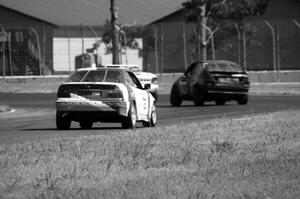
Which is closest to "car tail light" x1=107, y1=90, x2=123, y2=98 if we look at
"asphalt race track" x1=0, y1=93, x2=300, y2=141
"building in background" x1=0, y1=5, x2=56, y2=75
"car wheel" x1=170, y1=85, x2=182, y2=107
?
"asphalt race track" x1=0, y1=93, x2=300, y2=141

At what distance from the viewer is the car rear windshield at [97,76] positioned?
21203 millimetres

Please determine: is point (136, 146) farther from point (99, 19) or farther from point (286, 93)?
point (99, 19)

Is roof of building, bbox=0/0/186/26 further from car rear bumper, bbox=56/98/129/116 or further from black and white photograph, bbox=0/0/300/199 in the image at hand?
car rear bumper, bbox=56/98/129/116

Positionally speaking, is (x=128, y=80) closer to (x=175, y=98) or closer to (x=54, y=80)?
(x=175, y=98)

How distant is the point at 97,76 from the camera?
21.3 meters

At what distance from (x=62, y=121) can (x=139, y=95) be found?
5.82ft

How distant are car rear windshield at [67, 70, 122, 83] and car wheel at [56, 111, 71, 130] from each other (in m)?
0.75

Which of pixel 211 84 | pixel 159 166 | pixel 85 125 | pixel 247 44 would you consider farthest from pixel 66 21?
pixel 159 166

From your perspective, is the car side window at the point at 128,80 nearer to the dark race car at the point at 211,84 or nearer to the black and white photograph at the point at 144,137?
the black and white photograph at the point at 144,137

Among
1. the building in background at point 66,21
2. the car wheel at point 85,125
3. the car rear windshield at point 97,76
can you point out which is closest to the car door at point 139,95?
the car rear windshield at point 97,76

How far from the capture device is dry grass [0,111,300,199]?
9844 millimetres

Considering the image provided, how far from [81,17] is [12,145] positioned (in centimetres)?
5105

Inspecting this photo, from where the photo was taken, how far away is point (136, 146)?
14672 millimetres

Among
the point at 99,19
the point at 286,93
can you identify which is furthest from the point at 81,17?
the point at 286,93
